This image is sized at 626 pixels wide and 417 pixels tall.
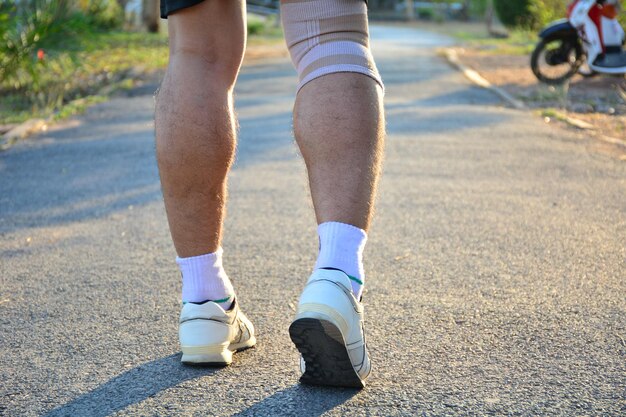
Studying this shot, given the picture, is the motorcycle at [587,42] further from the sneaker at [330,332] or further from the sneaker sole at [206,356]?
the sneaker at [330,332]

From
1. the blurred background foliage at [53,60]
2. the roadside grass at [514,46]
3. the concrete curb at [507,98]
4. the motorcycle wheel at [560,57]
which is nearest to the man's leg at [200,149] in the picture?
the concrete curb at [507,98]

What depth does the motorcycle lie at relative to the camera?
9320 millimetres

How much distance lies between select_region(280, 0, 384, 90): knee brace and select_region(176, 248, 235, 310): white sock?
0.45 meters

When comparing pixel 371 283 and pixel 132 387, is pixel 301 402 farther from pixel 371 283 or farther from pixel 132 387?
pixel 371 283

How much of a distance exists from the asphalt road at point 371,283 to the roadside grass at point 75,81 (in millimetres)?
2198

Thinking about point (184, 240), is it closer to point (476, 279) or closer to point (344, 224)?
point (344, 224)

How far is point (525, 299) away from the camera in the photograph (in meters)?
2.82

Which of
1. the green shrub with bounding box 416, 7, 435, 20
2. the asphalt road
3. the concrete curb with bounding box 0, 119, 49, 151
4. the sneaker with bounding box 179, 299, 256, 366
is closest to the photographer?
the asphalt road

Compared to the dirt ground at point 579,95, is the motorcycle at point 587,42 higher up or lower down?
higher up

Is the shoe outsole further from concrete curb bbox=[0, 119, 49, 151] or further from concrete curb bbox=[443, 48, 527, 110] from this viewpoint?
concrete curb bbox=[443, 48, 527, 110]

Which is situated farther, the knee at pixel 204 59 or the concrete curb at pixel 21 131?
the concrete curb at pixel 21 131

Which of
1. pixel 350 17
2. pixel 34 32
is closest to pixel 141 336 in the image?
pixel 350 17

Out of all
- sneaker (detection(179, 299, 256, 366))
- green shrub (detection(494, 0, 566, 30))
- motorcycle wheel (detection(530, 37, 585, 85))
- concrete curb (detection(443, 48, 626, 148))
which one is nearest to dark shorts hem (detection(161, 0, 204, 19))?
sneaker (detection(179, 299, 256, 366))

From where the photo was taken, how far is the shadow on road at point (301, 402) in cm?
195
